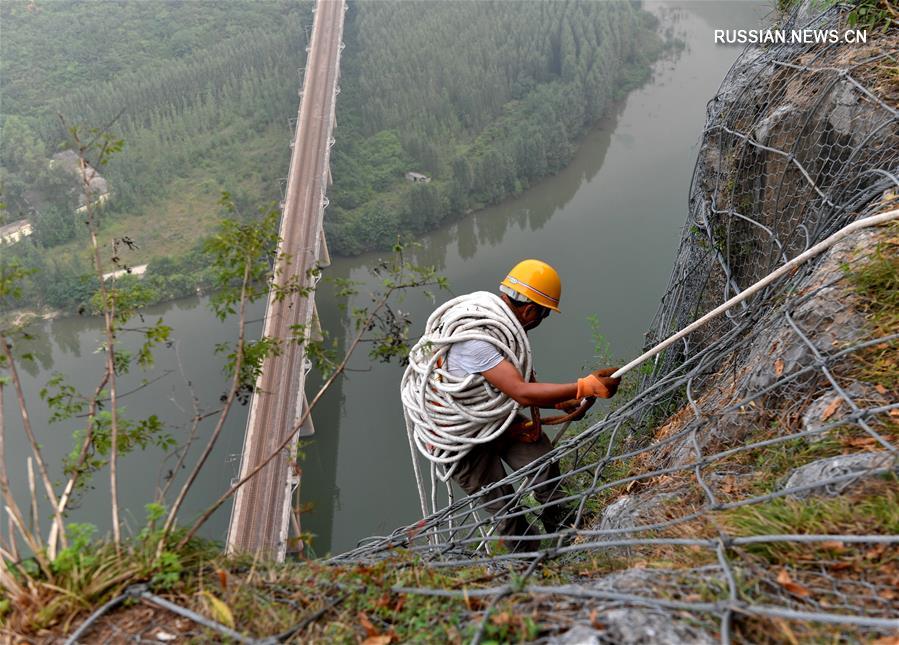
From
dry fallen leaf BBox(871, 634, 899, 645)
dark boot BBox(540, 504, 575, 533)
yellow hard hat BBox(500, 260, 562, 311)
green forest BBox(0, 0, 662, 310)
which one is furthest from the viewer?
green forest BBox(0, 0, 662, 310)

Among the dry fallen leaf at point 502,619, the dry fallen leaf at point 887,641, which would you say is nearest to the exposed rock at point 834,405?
the dry fallen leaf at point 887,641

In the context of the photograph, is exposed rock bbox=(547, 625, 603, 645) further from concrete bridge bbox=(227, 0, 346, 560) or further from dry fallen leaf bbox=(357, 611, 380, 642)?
concrete bridge bbox=(227, 0, 346, 560)

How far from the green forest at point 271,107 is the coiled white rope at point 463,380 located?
19909mm

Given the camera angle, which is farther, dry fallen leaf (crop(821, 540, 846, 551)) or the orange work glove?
the orange work glove

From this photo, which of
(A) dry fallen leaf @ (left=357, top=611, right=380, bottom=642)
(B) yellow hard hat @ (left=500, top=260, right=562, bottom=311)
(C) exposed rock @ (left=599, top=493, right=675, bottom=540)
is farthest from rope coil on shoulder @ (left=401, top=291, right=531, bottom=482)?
(A) dry fallen leaf @ (left=357, top=611, right=380, bottom=642)

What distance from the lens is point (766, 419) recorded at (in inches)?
83.6

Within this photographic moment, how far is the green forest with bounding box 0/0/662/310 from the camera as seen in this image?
24.0 meters

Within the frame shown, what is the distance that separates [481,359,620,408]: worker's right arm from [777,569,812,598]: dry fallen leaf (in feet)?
3.90

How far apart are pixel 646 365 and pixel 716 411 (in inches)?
64.6

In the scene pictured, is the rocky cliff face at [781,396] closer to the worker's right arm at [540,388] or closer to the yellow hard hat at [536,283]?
the worker's right arm at [540,388]

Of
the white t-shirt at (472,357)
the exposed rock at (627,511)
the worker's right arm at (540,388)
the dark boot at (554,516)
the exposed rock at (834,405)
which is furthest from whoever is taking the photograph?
the dark boot at (554,516)

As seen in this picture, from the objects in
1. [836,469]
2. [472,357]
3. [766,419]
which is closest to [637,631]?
[836,469]

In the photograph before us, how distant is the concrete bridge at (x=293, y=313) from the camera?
477 inches

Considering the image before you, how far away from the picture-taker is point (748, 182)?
3471mm
